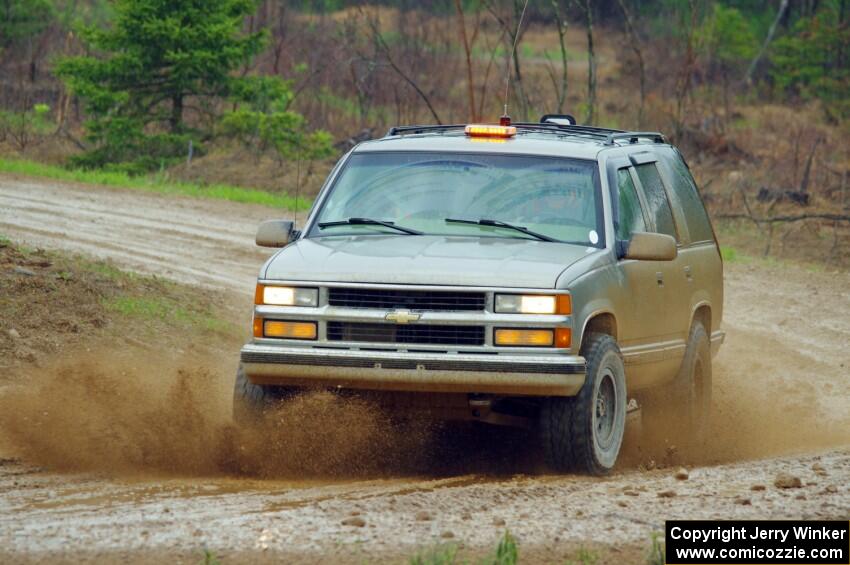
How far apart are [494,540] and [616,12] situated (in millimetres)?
51509

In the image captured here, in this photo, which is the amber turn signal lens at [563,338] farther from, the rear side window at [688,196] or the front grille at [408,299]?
the rear side window at [688,196]

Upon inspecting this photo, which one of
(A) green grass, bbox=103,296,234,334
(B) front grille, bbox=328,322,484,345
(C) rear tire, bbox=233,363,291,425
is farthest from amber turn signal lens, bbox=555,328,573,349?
(A) green grass, bbox=103,296,234,334

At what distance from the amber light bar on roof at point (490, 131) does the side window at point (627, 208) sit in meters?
0.70

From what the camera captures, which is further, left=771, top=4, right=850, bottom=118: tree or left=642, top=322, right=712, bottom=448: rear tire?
left=771, top=4, right=850, bottom=118: tree

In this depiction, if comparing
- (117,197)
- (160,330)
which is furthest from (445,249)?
(117,197)

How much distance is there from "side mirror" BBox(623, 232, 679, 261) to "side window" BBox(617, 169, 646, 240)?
8.8 inches

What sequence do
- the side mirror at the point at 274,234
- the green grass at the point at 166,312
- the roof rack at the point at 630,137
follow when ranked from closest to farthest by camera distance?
the side mirror at the point at 274,234 → the roof rack at the point at 630,137 → the green grass at the point at 166,312

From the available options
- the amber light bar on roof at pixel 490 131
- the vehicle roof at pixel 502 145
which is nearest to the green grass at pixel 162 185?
the vehicle roof at pixel 502 145

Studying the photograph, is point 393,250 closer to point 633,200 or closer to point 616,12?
point 633,200

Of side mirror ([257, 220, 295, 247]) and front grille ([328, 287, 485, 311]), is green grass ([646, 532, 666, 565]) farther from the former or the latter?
side mirror ([257, 220, 295, 247])

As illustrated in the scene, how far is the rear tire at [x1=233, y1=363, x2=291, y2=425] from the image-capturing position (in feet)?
24.6

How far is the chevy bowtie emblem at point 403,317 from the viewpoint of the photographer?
23.0 ft

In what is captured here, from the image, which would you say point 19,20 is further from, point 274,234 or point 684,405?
point 684,405

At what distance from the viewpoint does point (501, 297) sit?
7.03 meters
